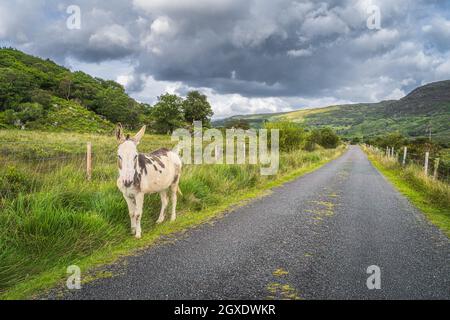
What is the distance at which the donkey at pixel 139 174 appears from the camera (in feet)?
18.1

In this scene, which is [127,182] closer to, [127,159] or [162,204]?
[127,159]

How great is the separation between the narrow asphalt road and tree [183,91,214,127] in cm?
8753

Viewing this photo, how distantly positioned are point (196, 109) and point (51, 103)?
39363 mm

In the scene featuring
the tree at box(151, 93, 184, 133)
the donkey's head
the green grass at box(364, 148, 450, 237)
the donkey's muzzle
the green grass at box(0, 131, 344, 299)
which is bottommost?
the green grass at box(364, 148, 450, 237)

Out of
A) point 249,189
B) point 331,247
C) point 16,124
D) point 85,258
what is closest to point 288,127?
point 249,189

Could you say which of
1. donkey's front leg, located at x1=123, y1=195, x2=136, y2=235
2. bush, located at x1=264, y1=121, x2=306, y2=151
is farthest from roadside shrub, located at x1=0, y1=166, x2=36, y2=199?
bush, located at x1=264, y1=121, x2=306, y2=151

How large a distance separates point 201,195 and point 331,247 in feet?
15.1

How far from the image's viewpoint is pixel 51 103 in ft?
243

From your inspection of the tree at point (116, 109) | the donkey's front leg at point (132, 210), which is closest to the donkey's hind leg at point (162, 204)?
the donkey's front leg at point (132, 210)

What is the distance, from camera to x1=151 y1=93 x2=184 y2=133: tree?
81.4 meters

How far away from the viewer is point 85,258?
4844 mm

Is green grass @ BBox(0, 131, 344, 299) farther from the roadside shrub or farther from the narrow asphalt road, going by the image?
the narrow asphalt road

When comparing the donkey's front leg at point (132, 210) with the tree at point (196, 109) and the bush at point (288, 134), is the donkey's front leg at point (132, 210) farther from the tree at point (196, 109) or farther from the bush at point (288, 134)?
the tree at point (196, 109)
